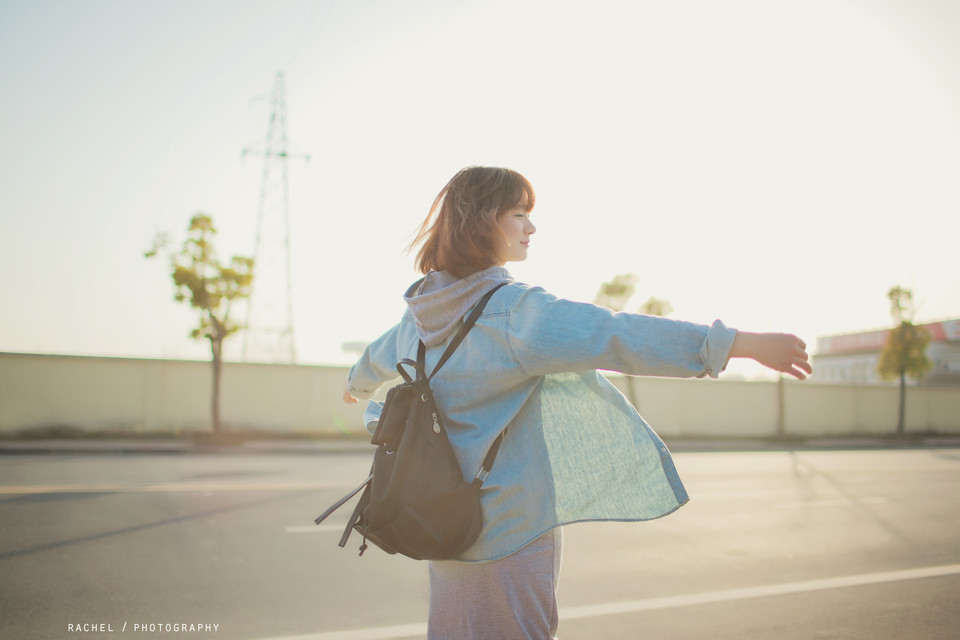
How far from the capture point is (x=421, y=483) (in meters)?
1.55

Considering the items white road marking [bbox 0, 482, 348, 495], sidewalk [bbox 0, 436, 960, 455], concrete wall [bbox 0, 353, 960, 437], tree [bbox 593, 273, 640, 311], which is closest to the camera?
white road marking [bbox 0, 482, 348, 495]

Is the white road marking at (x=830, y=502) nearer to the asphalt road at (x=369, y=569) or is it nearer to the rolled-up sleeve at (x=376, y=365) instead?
the asphalt road at (x=369, y=569)

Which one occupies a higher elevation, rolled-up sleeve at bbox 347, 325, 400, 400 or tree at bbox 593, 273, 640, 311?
tree at bbox 593, 273, 640, 311

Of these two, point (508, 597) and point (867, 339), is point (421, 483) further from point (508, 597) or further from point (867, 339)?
point (867, 339)

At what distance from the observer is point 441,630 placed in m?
1.61

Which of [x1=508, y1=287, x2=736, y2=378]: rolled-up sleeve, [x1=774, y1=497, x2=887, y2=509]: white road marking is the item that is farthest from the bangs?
[x1=774, y1=497, x2=887, y2=509]: white road marking

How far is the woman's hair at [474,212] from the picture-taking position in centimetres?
169

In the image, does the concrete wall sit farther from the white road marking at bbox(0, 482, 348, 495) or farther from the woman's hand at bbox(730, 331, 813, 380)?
the woman's hand at bbox(730, 331, 813, 380)

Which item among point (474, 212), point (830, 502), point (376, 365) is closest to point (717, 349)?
point (474, 212)

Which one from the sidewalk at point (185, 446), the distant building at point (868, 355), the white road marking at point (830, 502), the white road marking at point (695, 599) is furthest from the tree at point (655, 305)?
the distant building at point (868, 355)

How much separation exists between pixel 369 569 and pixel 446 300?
404 cm

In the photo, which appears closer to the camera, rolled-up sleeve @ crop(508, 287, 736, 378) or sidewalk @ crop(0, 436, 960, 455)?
rolled-up sleeve @ crop(508, 287, 736, 378)

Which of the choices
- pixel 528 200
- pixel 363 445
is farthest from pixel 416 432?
pixel 363 445

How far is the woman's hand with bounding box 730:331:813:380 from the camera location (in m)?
1.32
